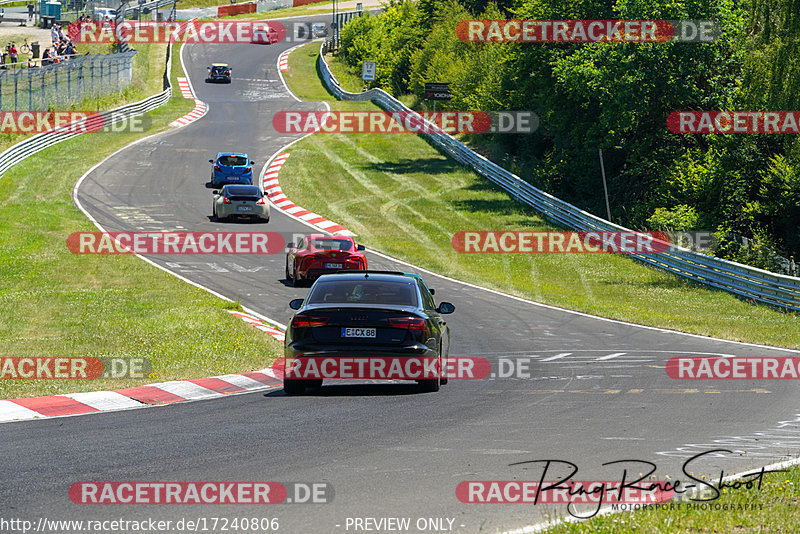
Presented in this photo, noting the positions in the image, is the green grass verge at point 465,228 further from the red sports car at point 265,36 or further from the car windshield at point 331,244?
the red sports car at point 265,36

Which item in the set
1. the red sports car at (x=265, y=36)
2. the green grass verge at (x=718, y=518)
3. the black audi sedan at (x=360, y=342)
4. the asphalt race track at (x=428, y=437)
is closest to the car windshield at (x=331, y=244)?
Answer: the asphalt race track at (x=428, y=437)

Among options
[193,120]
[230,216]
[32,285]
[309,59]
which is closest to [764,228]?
[230,216]

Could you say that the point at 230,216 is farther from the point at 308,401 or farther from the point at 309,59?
the point at 309,59

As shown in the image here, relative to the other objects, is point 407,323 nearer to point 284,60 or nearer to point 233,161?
point 233,161

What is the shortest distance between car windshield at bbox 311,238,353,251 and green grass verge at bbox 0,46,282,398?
10.7ft

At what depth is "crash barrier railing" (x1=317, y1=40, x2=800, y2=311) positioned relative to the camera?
84.6 ft

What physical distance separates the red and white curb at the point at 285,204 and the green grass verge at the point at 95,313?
7.66 meters

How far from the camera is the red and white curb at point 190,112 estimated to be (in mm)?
57438

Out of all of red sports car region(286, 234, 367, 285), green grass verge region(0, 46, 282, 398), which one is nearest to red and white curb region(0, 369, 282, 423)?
green grass verge region(0, 46, 282, 398)

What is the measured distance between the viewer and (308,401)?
11.4m

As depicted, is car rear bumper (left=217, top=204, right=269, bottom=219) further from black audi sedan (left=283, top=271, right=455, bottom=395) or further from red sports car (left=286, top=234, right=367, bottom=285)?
black audi sedan (left=283, top=271, right=455, bottom=395)

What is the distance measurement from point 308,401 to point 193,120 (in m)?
49.2

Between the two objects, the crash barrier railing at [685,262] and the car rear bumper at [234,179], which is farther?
the car rear bumper at [234,179]

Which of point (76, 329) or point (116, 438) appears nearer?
point (116, 438)
